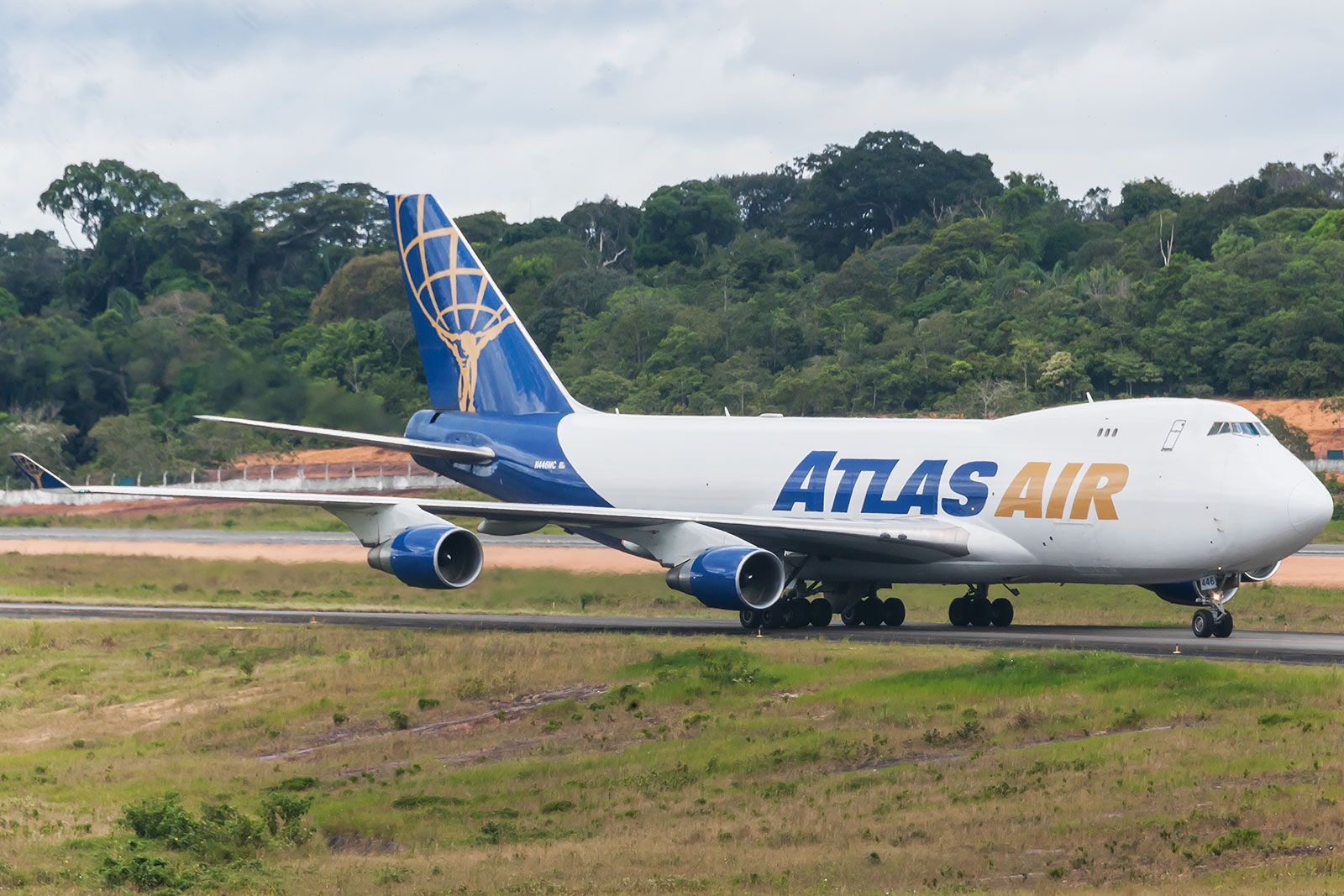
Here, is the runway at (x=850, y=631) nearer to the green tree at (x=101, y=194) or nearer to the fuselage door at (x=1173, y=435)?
the fuselage door at (x=1173, y=435)

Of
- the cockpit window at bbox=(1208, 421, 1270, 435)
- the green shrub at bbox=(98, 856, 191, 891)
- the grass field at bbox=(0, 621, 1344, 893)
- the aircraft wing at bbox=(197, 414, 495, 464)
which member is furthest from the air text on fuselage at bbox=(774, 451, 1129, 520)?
the green shrub at bbox=(98, 856, 191, 891)

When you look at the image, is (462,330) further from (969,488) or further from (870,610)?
(969,488)

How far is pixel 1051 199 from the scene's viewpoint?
122m

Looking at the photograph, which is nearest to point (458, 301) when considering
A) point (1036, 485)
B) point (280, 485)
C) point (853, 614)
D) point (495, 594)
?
point (495, 594)

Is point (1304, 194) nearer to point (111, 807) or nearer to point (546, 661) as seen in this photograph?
point (546, 661)

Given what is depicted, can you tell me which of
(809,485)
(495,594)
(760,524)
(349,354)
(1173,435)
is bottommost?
(495,594)

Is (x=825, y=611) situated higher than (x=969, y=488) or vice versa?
(x=969, y=488)

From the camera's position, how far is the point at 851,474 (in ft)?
106

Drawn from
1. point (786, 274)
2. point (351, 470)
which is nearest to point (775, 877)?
point (351, 470)

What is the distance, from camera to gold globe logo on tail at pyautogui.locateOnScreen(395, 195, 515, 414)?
4050 centimetres

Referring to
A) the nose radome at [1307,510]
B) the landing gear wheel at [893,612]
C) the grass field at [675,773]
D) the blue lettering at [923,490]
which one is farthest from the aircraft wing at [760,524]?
the nose radome at [1307,510]

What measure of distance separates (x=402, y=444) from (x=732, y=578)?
419 inches

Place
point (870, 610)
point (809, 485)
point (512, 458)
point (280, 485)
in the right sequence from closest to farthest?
point (809, 485), point (870, 610), point (512, 458), point (280, 485)

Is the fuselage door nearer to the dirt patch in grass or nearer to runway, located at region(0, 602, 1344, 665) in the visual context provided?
runway, located at region(0, 602, 1344, 665)
